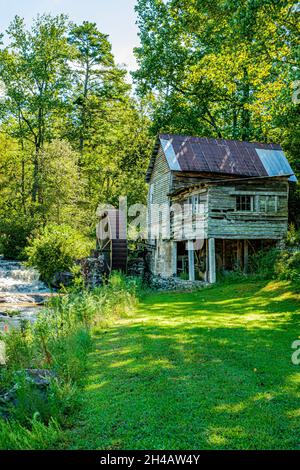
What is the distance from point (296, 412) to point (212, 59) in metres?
19.7

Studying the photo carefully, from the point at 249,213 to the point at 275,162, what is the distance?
5242mm

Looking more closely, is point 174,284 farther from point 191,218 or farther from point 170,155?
point 170,155

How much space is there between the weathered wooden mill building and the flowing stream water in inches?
263

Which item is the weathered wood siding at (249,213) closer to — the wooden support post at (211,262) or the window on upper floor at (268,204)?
the window on upper floor at (268,204)

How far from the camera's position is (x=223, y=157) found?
75.5 ft

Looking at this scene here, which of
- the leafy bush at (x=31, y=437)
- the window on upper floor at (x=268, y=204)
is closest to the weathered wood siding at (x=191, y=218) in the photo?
the window on upper floor at (x=268, y=204)

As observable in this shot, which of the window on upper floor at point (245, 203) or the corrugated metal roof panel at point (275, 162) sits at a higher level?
the corrugated metal roof panel at point (275, 162)

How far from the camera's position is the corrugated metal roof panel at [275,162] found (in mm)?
22188

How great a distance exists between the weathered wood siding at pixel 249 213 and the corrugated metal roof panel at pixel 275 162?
2.25 m

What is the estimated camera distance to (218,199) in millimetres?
18859

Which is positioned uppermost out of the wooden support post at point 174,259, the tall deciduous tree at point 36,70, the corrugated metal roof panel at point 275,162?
the tall deciduous tree at point 36,70

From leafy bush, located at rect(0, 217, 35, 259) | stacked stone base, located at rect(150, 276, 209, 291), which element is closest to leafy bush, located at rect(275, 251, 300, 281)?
stacked stone base, located at rect(150, 276, 209, 291)
